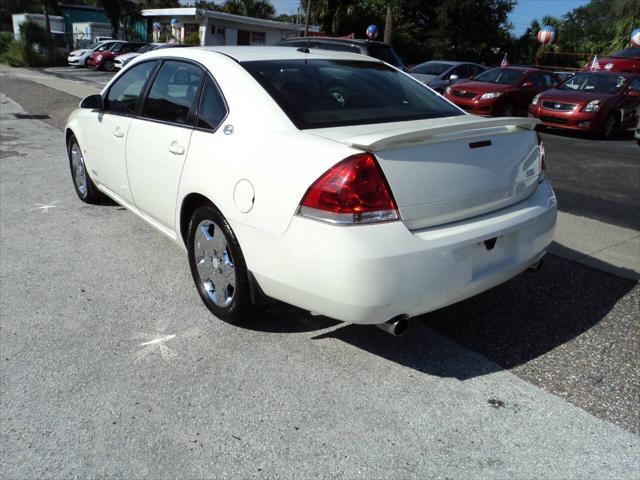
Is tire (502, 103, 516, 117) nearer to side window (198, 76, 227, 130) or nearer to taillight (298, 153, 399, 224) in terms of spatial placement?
side window (198, 76, 227, 130)

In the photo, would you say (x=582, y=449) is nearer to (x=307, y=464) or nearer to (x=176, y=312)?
(x=307, y=464)

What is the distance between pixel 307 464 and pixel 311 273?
0.82m

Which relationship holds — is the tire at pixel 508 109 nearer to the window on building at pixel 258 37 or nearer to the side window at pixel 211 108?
the side window at pixel 211 108

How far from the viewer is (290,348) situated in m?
3.21

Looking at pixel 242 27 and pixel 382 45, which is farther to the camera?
pixel 242 27

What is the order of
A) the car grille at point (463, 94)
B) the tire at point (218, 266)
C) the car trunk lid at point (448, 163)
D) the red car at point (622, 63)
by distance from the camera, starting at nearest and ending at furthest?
the car trunk lid at point (448, 163), the tire at point (218, 266), the car grille at point (463, 94), the red car at point (622, 63)

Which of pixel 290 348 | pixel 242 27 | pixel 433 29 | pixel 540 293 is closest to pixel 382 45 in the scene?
pixel 540 293

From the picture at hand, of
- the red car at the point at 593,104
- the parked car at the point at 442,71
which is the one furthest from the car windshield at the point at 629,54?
the red car at the point at 593,104

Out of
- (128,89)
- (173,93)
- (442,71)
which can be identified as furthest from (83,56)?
(173,93)

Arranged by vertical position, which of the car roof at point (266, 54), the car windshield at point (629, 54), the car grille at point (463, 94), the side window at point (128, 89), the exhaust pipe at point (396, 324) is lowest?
the exhaust pipe at point (396, 324)

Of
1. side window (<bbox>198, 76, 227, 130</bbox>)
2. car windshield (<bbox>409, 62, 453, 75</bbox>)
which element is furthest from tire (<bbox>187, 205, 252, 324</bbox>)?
car windshield (<bbox>409, 62, 453, 75</bbox>)

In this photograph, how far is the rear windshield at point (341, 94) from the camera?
10.4 feet

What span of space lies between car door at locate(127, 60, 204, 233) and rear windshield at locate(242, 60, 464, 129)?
0.52 metres

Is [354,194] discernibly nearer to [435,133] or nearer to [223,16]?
[435,133]
